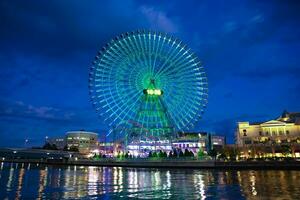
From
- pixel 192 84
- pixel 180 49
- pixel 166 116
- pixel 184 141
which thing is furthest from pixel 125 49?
pixel 184 141

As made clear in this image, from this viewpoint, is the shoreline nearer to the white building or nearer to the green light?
the green light

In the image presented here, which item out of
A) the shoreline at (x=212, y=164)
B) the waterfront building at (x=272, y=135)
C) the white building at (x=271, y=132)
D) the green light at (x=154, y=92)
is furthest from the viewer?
the white building at (x=271, y=132)

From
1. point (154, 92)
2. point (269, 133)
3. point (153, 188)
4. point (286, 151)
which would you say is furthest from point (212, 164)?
point (153, 188)

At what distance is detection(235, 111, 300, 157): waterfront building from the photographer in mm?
101625

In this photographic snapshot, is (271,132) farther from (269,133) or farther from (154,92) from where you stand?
(154,92)

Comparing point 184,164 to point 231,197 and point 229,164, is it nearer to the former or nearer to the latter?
point 229,164

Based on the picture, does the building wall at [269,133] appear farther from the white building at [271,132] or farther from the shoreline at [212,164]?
the shoreline at [212,164]

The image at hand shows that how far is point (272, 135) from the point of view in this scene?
360 feet

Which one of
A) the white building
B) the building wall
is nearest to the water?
the white building

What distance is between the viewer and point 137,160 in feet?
287

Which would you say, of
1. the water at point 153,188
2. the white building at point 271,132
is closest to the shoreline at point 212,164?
the water at point 153,188

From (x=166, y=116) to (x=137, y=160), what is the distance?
47.7 ft

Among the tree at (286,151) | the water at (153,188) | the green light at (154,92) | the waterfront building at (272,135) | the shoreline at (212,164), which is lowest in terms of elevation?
the water at (153,188)

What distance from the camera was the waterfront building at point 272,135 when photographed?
101625 millimetres
